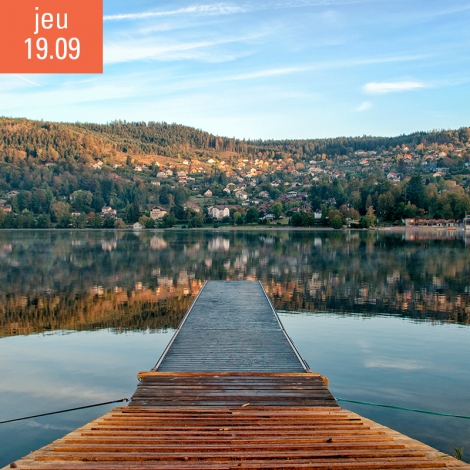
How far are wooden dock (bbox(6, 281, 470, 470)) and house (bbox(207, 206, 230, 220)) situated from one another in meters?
127

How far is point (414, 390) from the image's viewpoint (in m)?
12.0

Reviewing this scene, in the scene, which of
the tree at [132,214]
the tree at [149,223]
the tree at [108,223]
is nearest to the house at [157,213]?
the tree at [132,214]

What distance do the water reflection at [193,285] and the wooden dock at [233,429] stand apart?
9.04 meters

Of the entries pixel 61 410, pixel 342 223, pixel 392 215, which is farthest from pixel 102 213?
pixel 61 410

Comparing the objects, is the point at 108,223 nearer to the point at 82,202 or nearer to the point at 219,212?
the point at 82,202

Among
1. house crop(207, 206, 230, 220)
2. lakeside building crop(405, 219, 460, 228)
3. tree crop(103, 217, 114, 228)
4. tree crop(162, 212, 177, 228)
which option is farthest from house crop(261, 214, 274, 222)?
tree crop(103, 217, 114, 228)

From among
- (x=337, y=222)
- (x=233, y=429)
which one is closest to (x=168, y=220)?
(x=337, y=222)

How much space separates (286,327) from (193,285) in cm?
1212

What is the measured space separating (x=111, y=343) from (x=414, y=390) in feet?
30.6

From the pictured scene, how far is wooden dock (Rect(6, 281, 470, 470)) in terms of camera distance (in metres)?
6.14

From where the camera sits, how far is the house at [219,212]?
456ft

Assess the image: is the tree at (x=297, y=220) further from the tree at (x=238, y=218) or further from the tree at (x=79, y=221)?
the tree at (x=79, y=221)

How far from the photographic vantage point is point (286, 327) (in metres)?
19.0

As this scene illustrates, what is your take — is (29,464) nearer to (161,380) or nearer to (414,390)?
(161,380)
